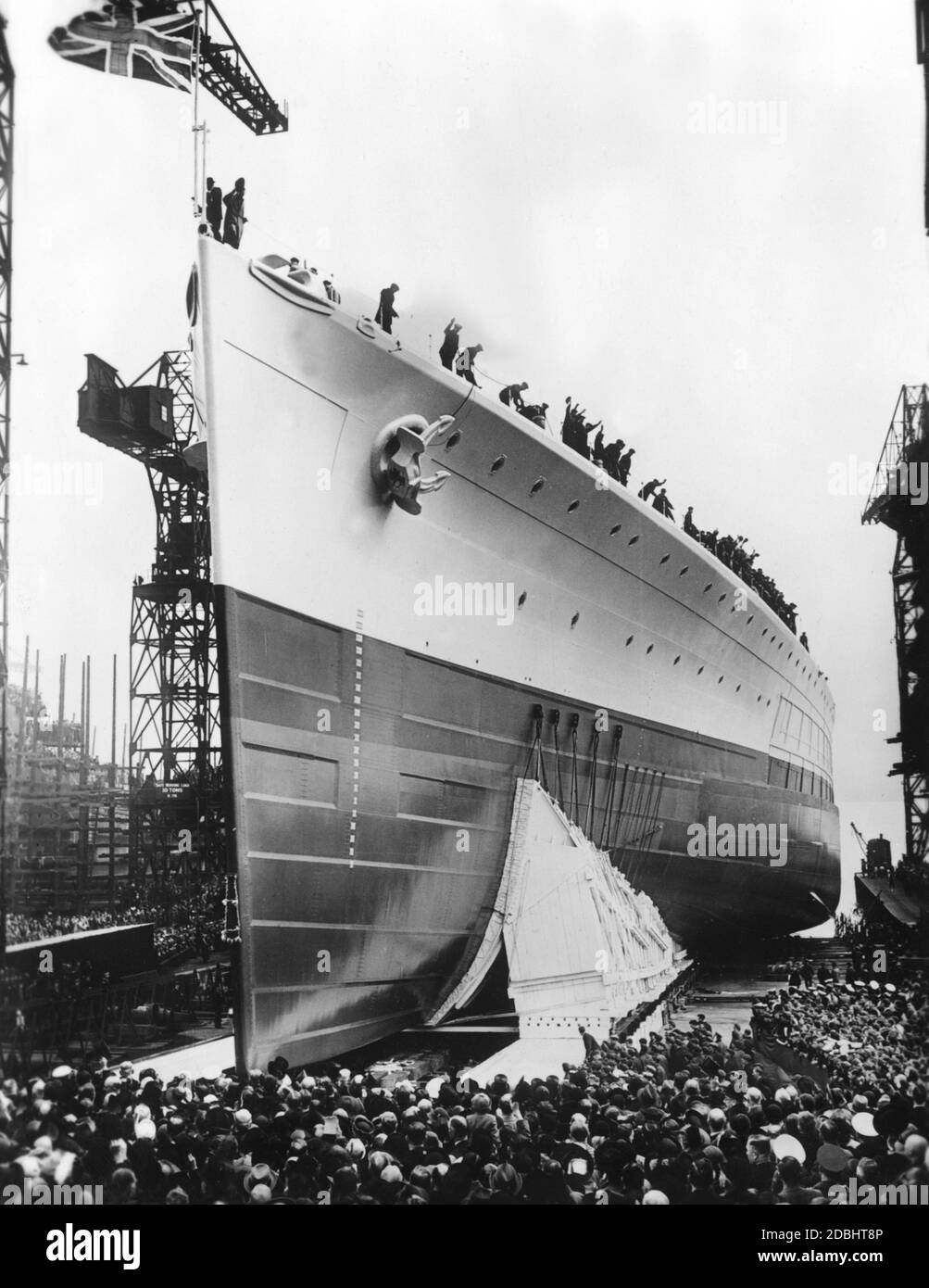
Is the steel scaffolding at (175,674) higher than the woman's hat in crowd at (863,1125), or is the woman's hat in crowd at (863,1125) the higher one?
the steel scaffolding at (175,674)

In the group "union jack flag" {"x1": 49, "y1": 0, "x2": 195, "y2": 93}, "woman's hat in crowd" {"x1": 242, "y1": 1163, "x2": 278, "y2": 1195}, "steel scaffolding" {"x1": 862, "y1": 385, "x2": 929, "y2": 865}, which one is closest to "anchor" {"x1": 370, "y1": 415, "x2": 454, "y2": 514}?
"union jack flag" {"x1": 49, "y1": 0, "x2": 195, "y2": 93}

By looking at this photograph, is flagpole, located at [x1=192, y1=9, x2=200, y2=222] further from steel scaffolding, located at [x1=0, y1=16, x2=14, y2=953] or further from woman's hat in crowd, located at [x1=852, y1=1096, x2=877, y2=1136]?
woman's hat in crowd, located at [x1=852, y1=1096, x2=877, y2=1136]

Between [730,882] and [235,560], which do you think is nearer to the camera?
[235,560]

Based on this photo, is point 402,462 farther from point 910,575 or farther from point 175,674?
point 175,674

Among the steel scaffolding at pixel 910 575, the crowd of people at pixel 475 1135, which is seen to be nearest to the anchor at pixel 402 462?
the steel scaffolding at pixel 910 575

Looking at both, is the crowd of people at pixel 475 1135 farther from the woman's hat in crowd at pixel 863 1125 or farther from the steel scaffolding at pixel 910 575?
the steel scaffolding at pixel 910 575

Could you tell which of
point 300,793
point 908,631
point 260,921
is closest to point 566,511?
point 908,631

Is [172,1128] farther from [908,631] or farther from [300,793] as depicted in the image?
[908,631]
